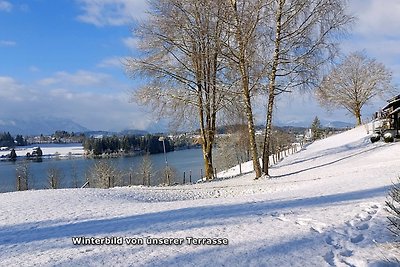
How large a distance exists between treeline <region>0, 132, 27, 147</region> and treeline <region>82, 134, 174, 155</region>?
116ft

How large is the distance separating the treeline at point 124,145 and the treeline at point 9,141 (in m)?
35.5

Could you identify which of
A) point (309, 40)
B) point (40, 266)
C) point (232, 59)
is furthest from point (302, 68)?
point (40, 266)

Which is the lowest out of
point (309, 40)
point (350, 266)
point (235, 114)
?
point (350, 266)

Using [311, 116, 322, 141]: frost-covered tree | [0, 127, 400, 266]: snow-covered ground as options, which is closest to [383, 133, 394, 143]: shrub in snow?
[0, 127, 400, 266]: snow-covered ground

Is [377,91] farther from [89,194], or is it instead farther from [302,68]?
[89,194]

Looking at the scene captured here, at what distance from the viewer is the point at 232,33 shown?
1504cm

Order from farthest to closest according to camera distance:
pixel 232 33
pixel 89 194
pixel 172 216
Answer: pixel 232 33 < pixel 89 194 < pixel 172 216

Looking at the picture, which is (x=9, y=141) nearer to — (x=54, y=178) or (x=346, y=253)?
(x=54, y=178)

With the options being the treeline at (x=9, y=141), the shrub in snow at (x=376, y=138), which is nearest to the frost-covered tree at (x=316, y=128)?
the shrub in snow at (x=376, y=138)

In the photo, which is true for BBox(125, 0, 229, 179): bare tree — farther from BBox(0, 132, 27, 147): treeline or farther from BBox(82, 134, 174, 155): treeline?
BBox(0, 132, 27, 147): treeline

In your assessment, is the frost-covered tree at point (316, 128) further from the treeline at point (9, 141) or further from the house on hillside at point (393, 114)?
the treeline at point (9, 141)

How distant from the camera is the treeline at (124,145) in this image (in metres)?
81.0

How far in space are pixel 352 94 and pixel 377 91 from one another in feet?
9.91

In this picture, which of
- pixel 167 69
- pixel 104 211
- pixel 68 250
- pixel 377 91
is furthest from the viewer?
pixel 377 91
